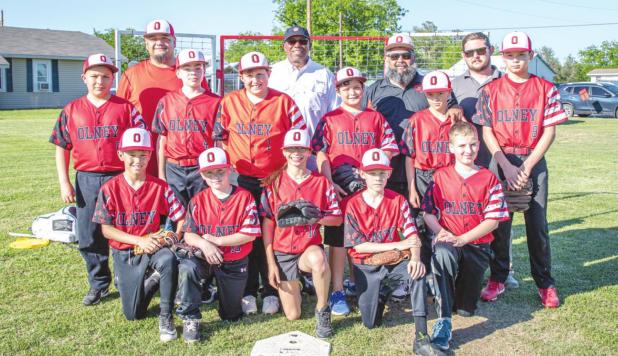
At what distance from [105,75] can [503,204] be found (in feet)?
11.1

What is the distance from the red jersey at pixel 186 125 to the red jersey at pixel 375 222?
139 cm

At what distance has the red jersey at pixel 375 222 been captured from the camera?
13.8 feet

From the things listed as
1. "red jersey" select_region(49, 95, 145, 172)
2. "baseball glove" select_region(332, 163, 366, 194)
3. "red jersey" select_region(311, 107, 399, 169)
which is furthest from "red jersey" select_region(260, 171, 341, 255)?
"red jersey" select_region(49, 95, 145, 172)

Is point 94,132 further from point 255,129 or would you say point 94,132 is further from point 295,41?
point 295,41

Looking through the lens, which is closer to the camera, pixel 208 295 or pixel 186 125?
pixel 186 125

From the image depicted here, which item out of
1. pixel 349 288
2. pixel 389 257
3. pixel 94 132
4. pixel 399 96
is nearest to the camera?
pixel 389 257

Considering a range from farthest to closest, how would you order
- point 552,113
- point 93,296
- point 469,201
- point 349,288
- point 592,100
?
point 592,100 → point 349,288 → point 93,296 → point 552,113 → point 469,201

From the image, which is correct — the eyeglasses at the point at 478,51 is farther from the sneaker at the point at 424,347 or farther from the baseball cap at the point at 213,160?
the sneaker at the point at 424,347

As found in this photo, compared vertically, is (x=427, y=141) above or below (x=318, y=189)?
above

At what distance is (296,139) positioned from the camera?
13.7 feet

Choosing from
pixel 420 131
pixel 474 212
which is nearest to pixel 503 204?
pixel 474 212

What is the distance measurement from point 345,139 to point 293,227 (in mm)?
869

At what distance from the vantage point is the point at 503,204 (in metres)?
4.19

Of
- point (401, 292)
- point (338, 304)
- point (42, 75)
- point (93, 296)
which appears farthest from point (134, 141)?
point (42, 75)
